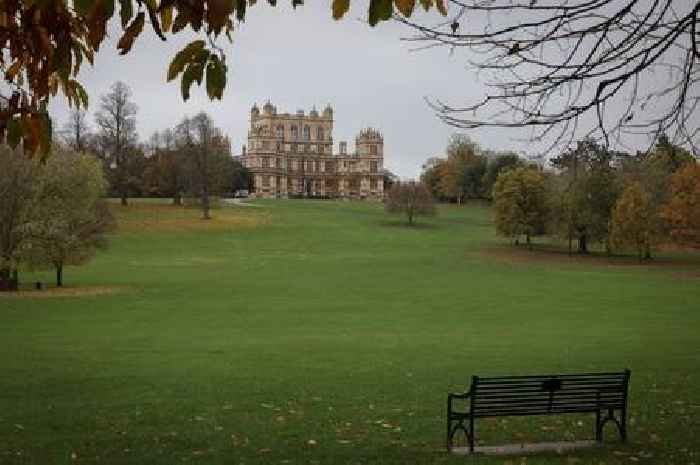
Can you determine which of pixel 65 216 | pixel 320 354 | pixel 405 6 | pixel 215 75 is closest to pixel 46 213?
pixel 65 216

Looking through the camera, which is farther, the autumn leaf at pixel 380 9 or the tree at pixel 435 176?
the tree at pixel 435 176

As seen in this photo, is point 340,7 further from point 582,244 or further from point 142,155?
point 142,155

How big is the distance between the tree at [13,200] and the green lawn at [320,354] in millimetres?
2644

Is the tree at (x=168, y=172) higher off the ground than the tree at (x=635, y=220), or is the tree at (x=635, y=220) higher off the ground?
the tree at (x=168, y=172)

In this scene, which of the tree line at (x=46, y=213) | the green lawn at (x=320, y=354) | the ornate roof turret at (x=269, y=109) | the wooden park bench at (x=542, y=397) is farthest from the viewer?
the ornate roof turret at (x=269, y=109)

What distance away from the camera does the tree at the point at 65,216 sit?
1377 inches

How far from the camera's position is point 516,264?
56.7 meters

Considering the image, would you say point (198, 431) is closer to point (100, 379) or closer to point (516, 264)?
point (100, 379)

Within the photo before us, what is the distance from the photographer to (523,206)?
6925 cm

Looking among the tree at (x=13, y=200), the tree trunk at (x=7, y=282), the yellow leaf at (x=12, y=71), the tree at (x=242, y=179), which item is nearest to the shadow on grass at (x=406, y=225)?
the tree at (x=242, y=179)

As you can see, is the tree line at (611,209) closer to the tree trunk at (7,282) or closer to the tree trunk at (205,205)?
the tree trunk at (205,205)

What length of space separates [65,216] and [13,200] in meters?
2.45

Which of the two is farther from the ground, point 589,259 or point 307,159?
point 307,159

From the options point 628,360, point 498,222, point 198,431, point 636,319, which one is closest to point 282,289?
point 636,319
